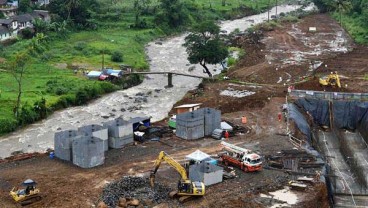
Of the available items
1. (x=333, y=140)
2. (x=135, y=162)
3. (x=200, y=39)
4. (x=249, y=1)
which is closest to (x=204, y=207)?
(x=135, y=162)

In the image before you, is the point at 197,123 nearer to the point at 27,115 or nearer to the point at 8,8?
the point at 27,115

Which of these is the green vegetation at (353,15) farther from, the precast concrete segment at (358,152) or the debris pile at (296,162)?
the debris pile at (296,162)

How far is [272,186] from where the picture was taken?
109 feet

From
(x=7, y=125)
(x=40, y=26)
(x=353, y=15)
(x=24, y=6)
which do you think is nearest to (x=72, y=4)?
(x=24, y=6)

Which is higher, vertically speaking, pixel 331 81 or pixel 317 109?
pixel 331 81

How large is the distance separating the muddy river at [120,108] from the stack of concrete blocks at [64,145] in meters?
4.26

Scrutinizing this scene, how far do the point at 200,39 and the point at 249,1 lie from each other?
222 ft

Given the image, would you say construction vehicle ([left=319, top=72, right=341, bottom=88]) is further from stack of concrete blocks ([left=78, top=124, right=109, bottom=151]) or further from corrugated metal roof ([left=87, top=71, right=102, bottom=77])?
stack of concrete blocks ([left=78, top=124, right=109, bottom=151])

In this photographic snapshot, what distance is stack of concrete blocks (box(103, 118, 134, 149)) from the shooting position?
1554 inches

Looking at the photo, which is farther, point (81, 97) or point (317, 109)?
point (81, 97)

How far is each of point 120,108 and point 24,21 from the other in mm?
33026

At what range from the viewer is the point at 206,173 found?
3278cm

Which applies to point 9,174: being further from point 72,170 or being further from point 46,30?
point 46,30

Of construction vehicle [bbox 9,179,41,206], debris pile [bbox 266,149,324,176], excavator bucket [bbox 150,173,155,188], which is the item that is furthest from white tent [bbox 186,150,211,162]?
construction vehicle [bbox 9,179,41,206]
